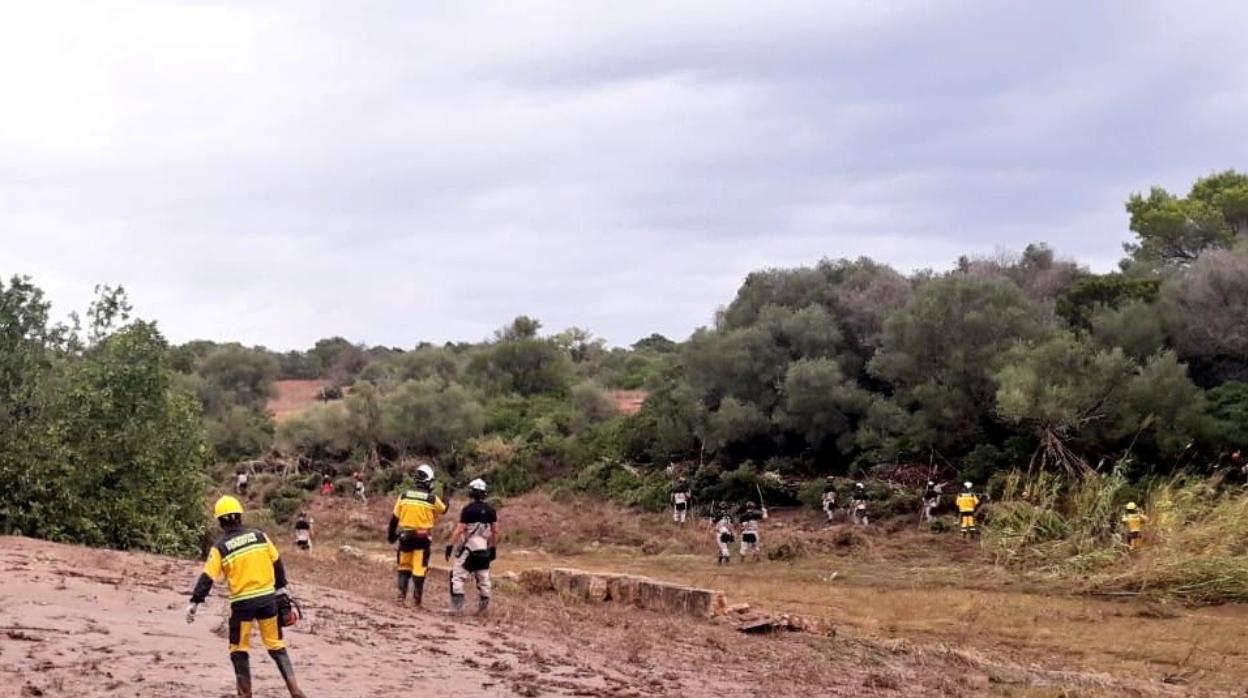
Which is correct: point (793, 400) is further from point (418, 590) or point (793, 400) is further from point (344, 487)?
point (418, 590)

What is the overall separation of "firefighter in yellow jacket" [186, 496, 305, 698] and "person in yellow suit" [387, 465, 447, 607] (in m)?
5.49

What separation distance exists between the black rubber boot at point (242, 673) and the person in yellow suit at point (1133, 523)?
63.0 feet

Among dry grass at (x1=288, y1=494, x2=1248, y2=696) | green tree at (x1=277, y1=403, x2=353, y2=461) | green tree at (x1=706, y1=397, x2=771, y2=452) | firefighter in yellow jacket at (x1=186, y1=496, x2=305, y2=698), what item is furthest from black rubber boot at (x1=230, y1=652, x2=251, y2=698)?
green tree at (x1=277, y1=403, x2=353, y2=461)

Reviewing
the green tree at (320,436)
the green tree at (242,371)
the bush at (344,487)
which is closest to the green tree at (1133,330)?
the bush at (344,487)

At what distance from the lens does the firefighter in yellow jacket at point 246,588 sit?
406 inches

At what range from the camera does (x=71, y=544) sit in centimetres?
2058

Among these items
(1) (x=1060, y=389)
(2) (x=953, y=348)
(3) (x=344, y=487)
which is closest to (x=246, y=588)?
(1) (x=1060, y=389)

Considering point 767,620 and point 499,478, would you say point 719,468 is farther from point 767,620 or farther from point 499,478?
point 767,620

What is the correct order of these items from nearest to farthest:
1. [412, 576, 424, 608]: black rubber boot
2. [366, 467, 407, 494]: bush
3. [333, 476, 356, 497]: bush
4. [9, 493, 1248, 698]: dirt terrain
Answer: [9, 493, 1248, 698]: dirt terrain
[412, 576, 424, 608]: black rubber boot
[333, 476, 356, 497]: bush
[366, 467, 407, 494]: bush

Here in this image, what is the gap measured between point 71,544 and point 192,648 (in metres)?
9.48

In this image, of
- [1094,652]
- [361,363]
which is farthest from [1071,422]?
[361,363]

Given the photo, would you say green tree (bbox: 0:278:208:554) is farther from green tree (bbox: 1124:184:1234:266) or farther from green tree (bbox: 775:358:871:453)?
green tree (bbox: 1124:184:1234:266)

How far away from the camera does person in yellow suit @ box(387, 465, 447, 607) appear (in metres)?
16.3

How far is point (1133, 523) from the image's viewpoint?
24.9 metres
